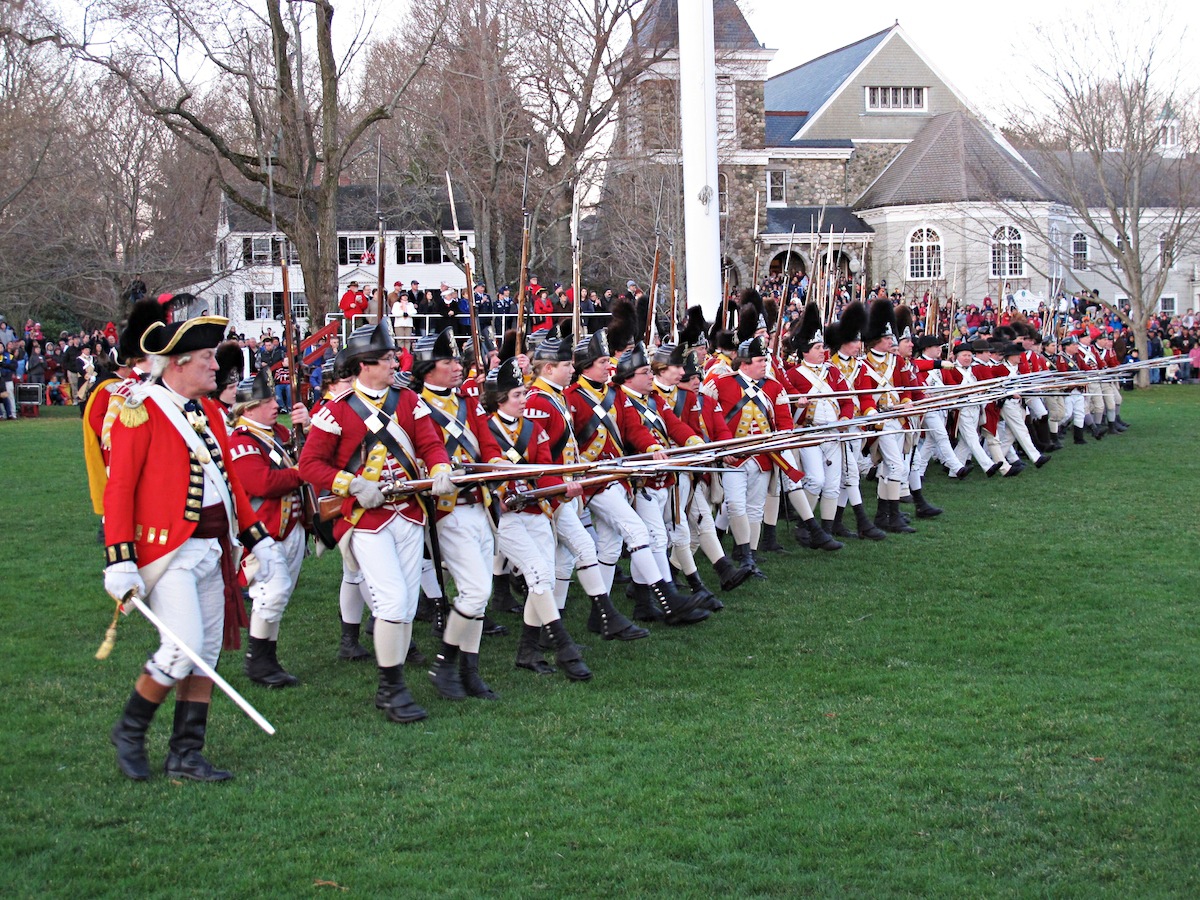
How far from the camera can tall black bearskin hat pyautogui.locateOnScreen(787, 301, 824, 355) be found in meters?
12.8

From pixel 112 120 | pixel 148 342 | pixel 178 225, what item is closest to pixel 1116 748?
pixel 148 342

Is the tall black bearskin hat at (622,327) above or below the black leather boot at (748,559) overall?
above

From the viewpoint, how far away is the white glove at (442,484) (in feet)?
21.8

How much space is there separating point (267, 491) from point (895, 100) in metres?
61.2

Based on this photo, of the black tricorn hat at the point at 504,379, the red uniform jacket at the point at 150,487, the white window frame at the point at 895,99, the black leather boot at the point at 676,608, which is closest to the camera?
the red uniform jacket at the point at 150,487

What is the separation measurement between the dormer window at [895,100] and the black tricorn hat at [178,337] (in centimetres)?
6112

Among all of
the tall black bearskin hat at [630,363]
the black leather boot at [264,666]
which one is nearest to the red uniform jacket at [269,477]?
the black leather boot at [264,666]

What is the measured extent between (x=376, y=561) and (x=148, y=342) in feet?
5.30

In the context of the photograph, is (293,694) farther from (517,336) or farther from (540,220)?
(540,220)

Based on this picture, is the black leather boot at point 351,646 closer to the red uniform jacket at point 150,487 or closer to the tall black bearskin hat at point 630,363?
the tall black bearskin hat at point 630,363

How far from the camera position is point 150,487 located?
5.93 meters

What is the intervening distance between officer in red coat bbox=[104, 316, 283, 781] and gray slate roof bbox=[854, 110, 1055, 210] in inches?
1940

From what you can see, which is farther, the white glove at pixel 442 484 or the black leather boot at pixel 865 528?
the black leather boot at pixel 865 528

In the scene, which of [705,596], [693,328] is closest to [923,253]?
[693,328]
